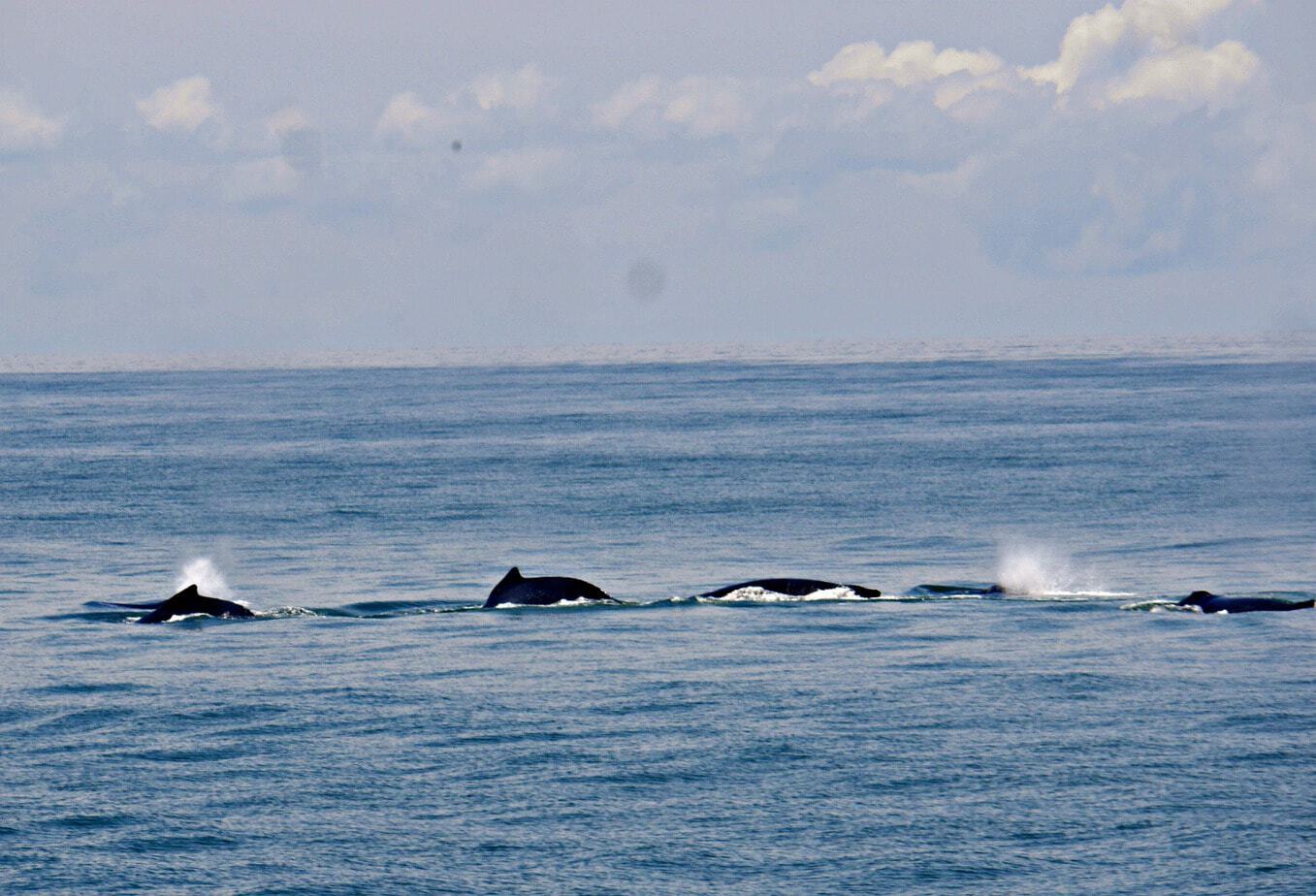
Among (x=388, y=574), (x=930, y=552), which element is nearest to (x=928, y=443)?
(x=930, y=552)

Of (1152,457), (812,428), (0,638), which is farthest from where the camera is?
(812,428)

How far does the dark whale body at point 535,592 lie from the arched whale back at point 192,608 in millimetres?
5770

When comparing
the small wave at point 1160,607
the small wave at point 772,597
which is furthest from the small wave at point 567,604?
the small wave at point 1160,607

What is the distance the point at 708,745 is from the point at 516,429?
333 feet

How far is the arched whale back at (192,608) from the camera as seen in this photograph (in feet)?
130

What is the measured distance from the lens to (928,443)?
351ft

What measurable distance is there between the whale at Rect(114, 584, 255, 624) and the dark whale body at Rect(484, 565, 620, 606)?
5770 mm

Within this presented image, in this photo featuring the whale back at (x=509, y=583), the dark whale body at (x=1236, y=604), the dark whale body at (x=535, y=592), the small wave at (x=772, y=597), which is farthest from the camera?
the small wave at (x=772, y=597)

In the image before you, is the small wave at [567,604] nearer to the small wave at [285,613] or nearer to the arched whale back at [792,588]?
the arched whale back at [792,588]

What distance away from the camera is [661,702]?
98.7 ft

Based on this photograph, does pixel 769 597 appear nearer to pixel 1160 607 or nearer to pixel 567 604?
pixel 567 604

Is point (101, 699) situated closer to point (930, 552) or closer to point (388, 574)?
point (388, 574)

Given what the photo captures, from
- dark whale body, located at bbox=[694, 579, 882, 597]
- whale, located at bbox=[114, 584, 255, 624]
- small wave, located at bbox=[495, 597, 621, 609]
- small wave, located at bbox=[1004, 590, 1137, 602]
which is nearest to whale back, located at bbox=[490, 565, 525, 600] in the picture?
small wave, located at bbox=[495, 597, 621, 609]

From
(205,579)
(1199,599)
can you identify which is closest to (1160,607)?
(1199,599)
